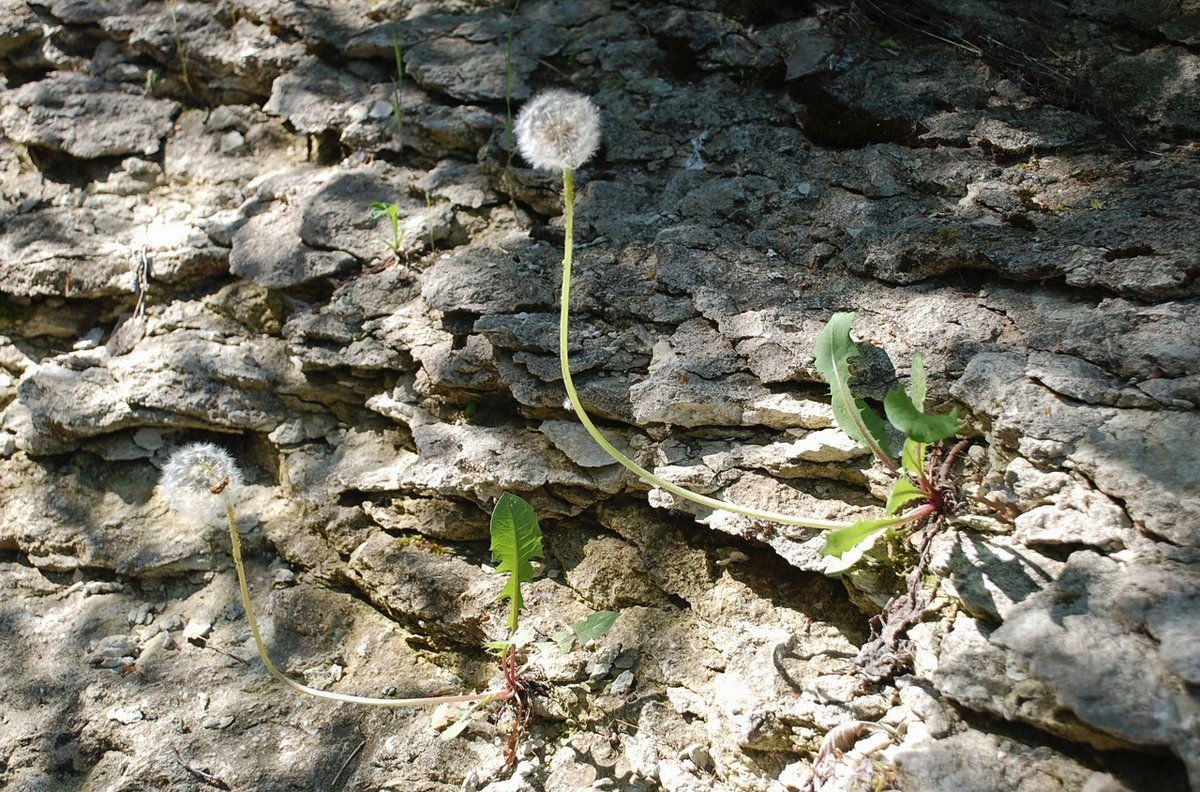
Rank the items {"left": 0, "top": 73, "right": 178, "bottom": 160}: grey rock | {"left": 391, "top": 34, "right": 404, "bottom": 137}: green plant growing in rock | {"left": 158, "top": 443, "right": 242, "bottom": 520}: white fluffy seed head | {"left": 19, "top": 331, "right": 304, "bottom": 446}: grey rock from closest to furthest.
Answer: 1. {"left": 158, "top": 443, "right": 242, "bottom": 520}: white fluffy seed head
2. {"left": 19, "top": 331, "right": 304, "bottom": 446}: grey rock
3. {"left": 391, "top": 34, "right": 404, "bottom": 137}: green plant growing in rock
4. {"left": 0, "top": 73, "right": 178, "bottom": 160}: grey rock

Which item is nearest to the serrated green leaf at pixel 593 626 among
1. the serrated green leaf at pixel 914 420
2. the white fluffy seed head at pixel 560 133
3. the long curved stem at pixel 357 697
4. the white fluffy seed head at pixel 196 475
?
the long curved stem at pixel 357 697

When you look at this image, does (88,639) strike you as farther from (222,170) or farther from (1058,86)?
(1058,86)

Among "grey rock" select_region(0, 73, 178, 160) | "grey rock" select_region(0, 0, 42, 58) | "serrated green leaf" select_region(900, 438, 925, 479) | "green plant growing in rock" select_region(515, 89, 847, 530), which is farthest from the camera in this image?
"grey rock" select_region(0, 0, 42, 58)

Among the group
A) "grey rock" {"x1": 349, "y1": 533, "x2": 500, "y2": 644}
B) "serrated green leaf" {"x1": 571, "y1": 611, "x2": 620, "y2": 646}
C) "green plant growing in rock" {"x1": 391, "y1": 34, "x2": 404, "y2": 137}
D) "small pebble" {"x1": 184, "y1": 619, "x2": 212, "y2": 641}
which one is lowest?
"small pebble" {"x1": 184, "y1": 619, "x2": 212, "y2": 641}

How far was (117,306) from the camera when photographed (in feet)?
11.8

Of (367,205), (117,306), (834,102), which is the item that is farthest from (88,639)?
(834,102)

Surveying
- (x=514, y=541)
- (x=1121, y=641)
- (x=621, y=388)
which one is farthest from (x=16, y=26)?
(x=1121, y=641)

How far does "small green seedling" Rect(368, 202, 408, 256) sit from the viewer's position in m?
3.25

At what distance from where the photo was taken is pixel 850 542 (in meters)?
2.07

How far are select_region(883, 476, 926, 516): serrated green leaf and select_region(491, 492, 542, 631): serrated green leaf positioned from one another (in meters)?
0.93

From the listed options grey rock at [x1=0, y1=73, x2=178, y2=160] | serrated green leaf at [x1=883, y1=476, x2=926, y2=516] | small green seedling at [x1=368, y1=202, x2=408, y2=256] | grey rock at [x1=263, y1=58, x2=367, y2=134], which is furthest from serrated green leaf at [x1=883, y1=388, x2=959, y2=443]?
grey rock at [x1=0, y1=73, x2=178, y2=160]

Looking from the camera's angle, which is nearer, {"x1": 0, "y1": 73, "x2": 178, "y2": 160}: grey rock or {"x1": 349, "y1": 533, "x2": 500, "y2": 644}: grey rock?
{"x1": 349, "y1": 533, "x2": 500, "y2": 644}: grey rock

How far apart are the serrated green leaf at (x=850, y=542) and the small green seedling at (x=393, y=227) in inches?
78.2

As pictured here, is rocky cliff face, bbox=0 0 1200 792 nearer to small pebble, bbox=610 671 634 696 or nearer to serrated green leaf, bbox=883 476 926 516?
small pebble, bbox=610 671 634 696
